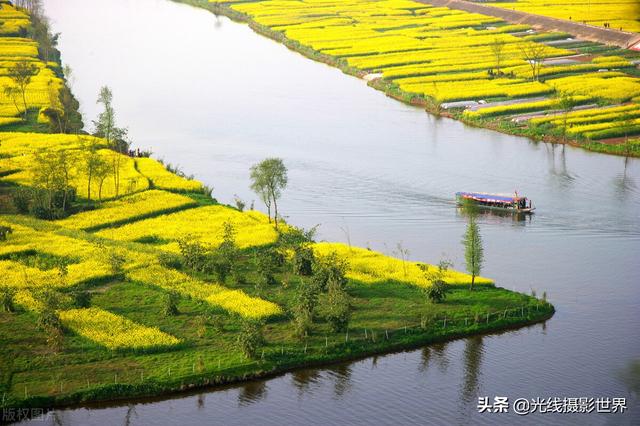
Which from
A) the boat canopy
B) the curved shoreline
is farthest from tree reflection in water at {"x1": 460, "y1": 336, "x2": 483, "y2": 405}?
the boat canopy

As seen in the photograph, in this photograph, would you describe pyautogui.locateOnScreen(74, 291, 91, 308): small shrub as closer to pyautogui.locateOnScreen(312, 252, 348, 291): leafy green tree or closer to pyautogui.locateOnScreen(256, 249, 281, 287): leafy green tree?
pyautogui.locateOnScreen(256, 249, 281, 287): leafy green tree

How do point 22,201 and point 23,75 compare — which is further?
point 23,75

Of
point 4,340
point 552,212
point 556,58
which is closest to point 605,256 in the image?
point 552,212

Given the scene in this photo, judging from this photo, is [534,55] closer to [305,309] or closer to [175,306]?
[305,309]

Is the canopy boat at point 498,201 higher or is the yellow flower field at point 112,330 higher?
the canopy boat at point 498,201

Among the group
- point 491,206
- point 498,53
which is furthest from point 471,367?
point 498,53

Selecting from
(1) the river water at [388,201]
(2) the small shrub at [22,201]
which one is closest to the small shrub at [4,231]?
(2) the small shrub at [22,201]

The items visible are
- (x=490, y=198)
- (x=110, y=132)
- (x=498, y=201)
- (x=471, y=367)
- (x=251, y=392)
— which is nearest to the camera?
(x=251, y=392)

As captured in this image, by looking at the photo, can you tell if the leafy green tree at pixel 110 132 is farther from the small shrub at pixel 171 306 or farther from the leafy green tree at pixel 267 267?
the small shrub at pixel 171 306

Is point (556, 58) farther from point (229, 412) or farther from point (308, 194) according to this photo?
point (229, 412)
